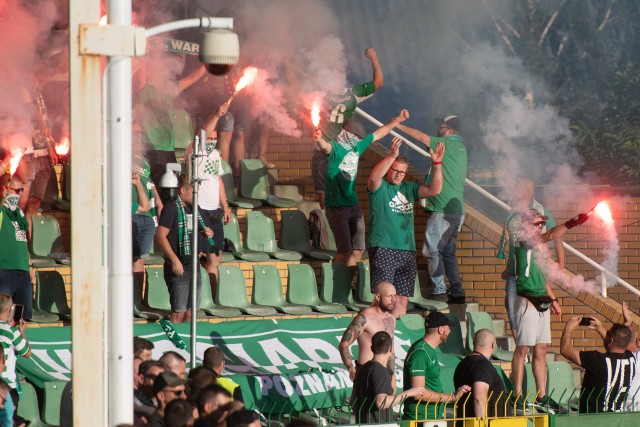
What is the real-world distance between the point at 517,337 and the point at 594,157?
5.89 m

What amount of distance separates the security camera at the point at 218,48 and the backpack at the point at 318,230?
7722 mm

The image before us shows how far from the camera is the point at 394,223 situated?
1555cm

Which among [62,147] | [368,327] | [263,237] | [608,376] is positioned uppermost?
[62,147]

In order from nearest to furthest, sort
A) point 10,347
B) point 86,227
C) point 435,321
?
point 86,227 < point 10,347 < point 435,321

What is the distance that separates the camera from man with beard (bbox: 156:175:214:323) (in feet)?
47.7

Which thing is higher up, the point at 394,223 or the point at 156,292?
the point at 394,223

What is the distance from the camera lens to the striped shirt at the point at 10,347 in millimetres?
11758

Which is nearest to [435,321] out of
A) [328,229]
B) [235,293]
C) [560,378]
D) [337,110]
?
[560,378]

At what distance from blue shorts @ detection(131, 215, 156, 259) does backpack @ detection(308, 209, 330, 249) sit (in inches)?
94.7

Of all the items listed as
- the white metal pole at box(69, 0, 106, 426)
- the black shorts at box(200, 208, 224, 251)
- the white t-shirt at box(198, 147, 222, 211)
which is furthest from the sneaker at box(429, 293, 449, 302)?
the white metal pole at box(69, 0, 106, 426)

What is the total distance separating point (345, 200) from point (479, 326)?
199cm

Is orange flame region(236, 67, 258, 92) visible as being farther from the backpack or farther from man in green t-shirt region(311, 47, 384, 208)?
the backpack

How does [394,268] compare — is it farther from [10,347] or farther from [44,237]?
[10,347]

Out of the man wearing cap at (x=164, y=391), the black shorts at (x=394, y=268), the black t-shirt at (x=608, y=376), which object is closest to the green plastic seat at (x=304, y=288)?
the black shorts at (x=394, y=268)
